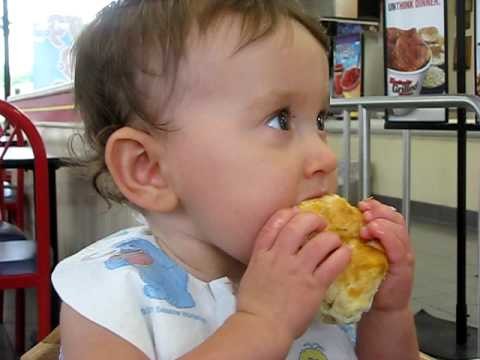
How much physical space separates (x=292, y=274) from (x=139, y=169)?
0.22 m

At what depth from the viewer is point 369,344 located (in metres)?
0.82

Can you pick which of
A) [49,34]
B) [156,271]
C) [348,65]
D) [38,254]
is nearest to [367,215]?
[156,271]

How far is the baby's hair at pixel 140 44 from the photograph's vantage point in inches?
27.9

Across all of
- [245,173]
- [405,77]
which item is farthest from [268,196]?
[405,77]

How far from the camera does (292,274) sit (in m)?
0.63

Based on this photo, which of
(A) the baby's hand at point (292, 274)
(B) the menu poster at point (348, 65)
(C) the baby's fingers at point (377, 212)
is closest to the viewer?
(A) the baby's hand at point (292, 274)

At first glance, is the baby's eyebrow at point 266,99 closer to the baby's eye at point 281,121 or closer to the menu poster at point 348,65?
the baby's eye at point 281,121

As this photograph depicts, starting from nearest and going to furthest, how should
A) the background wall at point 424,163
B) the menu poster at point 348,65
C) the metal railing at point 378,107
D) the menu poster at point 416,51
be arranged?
the metal railing at point 378,107, the menu poster at point 416,51, the menu poster at point 348,65, the background wall at point 424,163

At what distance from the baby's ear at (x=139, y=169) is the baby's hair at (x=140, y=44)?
0.02 m

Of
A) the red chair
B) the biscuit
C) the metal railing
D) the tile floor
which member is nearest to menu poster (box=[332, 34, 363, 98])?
the tile floor

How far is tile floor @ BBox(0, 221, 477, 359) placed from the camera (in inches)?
117

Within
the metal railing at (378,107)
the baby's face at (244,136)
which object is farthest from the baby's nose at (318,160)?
the metal railing at (378,107)

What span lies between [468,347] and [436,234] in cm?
239

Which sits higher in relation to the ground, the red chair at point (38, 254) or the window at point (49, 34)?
the window at point (49, 34)
